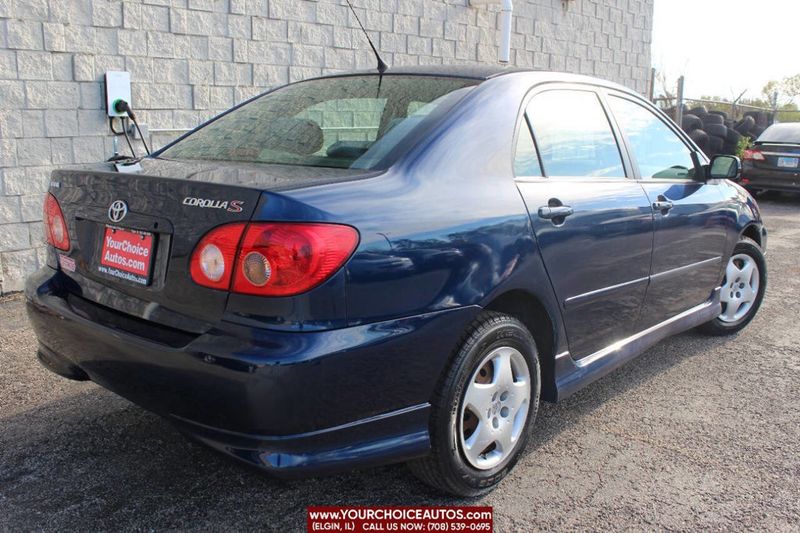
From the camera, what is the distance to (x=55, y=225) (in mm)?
2850

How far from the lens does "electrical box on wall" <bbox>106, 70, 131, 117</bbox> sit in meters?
5.76

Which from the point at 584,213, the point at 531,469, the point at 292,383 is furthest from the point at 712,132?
the point at 292,383

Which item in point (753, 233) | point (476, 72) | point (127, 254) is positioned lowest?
point (753, 233)

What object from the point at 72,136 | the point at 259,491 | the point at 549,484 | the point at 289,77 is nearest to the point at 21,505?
the point at 259,491

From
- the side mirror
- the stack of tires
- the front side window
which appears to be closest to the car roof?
the front side window

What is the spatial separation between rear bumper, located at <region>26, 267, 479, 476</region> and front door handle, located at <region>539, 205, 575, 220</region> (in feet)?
1.98

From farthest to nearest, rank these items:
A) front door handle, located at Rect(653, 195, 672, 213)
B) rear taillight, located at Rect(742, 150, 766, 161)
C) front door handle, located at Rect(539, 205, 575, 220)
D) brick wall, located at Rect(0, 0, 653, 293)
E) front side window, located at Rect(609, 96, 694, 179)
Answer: rear taillight, located at Rect(742, 150, 766, 161)
brick wall, located at Rect(0, 0, 653, 293)
front side window, located at Rect(609, 96, 694, 179)
front door handle, located at Rect(653, 195, 672, 213)
front door handle, located at Rect(539, 205, 575, 220)

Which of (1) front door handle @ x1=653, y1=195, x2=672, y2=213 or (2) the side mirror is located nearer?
(1) front door handle @ x1=653, y1=195, x2=672, y2=213

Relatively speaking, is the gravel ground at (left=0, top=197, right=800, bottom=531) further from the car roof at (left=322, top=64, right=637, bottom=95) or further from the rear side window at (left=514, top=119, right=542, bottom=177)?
the car roof at (left=322, top=64, right=637, bottom=95)

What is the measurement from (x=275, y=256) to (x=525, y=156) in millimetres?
1318

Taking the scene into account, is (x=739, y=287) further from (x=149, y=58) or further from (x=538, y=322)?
(x=149, y=58)

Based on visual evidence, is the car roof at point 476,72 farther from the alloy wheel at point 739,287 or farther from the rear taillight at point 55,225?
the alloy wheel at point 739,287

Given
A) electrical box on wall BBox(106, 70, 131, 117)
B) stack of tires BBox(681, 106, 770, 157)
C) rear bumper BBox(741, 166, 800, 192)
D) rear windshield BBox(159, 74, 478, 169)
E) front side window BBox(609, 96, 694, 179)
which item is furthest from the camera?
stack of tires BBox(681, 106, 770, 157)

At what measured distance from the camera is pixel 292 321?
212 centimetres
